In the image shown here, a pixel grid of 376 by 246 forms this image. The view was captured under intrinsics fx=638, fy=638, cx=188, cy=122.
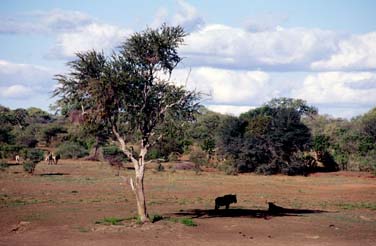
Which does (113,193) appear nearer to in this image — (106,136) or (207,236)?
(106,136)

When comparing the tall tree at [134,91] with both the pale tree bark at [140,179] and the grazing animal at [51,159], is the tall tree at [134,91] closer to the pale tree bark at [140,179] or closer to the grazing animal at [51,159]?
the pale tree bark at [140,179]

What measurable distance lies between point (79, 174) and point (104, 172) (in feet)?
11.1

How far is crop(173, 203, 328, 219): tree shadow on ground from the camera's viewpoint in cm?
2692

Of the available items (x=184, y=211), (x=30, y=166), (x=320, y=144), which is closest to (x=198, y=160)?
(x=320, y=144)

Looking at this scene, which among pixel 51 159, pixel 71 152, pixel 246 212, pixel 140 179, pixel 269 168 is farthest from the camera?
pixel 71 152

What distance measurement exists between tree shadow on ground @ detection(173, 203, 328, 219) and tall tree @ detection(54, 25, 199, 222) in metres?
4.42

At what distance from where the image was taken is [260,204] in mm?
33062

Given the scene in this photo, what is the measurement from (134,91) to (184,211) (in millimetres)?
7117

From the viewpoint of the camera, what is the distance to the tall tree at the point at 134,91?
2291 centimetres

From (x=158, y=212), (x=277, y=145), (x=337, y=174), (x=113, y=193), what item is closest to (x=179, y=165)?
(x=277, y=145)

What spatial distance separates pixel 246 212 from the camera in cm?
2853

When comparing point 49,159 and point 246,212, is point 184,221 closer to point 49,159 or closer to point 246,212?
point 246,212

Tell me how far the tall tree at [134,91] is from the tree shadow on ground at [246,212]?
4424 mm

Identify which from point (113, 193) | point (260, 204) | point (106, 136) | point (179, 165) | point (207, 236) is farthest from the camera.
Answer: point (179, 165)
